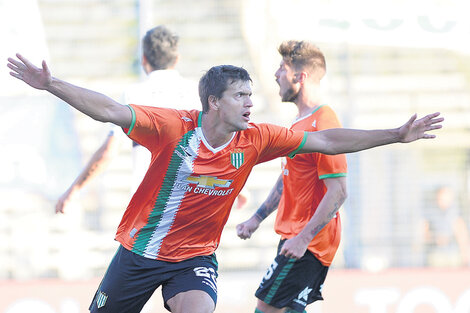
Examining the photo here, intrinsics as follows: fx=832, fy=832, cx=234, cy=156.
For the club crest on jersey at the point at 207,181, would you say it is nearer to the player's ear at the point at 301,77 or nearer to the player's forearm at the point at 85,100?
the player's forearm at the point at 85,100

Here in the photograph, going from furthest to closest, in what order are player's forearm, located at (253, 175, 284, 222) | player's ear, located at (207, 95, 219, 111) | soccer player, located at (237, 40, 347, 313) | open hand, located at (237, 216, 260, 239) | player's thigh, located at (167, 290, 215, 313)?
1. player's forearm, located at (253, 175, 284, 222)
2. open hand, located at (237, 216, 260, 239)
3. soccer player, located at (237, 40, 347, 313)
4. player's ear, located at (207, 95, 219, 111)
5. player's thigh, located at (167, 290, 215, 313)

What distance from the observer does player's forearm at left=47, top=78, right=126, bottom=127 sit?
Result: 3955 mm

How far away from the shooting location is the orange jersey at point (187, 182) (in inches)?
175

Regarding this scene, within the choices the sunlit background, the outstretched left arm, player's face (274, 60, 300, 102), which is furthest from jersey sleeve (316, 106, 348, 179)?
the sunlit background

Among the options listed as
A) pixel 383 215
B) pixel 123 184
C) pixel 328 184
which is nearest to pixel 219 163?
pixel 328 184

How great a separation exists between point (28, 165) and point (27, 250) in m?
0.84

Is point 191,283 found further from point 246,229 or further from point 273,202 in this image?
point 273,202

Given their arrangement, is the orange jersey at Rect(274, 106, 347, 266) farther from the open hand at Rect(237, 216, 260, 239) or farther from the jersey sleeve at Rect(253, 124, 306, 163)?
the jersey sleeve at Rect(253, 124, 306, 163)

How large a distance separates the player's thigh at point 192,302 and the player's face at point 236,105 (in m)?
0.90

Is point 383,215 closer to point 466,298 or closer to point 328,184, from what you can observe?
point 466,298

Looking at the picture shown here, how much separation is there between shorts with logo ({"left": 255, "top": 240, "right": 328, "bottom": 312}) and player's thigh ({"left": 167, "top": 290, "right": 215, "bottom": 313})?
0.86 m

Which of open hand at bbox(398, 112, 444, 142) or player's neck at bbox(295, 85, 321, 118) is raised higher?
player's neck at bbox(295, 85, 321, 118)

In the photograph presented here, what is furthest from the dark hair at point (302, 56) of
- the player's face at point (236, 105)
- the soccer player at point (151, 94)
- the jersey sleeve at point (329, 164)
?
the player's face at point (236, 105)

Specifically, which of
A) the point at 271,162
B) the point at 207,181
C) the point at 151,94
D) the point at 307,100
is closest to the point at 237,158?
the point at 207,181
